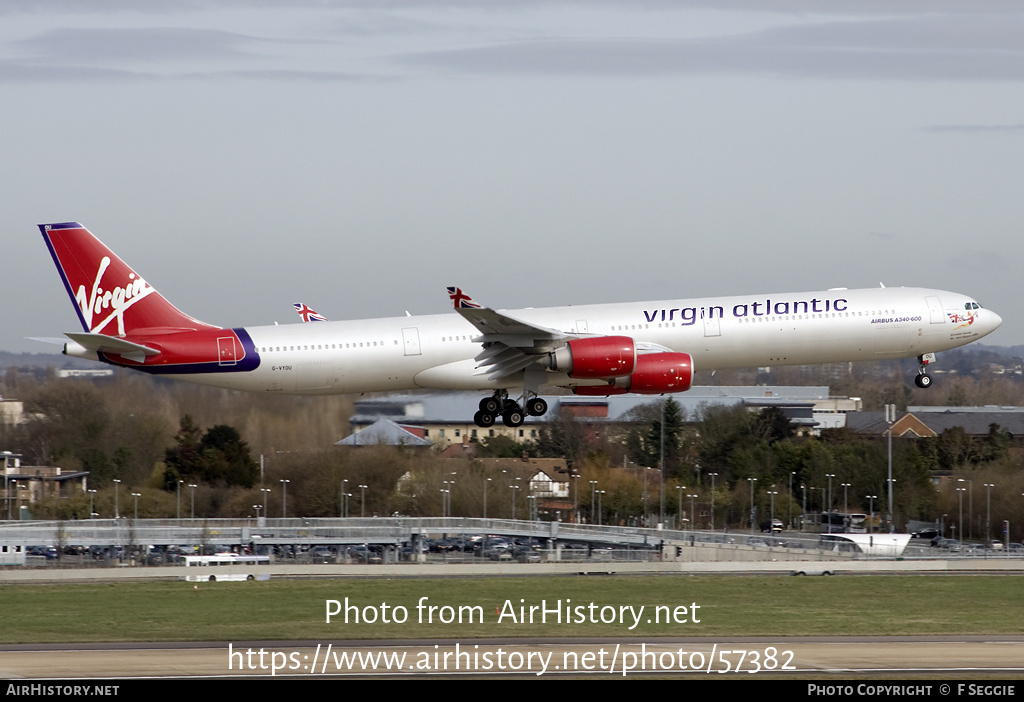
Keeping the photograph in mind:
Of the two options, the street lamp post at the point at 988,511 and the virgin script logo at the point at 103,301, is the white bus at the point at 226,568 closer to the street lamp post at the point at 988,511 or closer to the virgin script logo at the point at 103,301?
the virgin script logo at the point at 103,301

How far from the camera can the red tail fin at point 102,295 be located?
4644cm

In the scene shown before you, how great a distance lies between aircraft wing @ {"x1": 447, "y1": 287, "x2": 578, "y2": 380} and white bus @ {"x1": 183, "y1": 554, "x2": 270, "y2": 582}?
32359 mm

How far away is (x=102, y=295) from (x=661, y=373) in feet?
65.5

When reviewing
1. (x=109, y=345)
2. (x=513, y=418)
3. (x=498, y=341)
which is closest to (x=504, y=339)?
(x=498, y=341)

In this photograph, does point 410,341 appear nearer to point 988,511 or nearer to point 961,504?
point 988,511

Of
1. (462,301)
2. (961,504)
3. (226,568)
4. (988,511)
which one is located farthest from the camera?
(961,504)

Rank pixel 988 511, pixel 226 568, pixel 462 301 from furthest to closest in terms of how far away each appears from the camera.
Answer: pixel 988 511, pixel 226 568, pixel 462 301

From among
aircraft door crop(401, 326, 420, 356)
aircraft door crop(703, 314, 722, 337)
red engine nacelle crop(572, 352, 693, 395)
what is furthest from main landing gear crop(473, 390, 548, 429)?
aircraft door crop(703, 314, 722, 337)

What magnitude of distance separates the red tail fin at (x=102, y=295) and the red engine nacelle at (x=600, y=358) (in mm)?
13137

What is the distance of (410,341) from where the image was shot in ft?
151

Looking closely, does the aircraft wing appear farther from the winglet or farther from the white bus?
the white bus

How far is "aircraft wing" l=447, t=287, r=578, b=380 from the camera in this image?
44.0 meters
